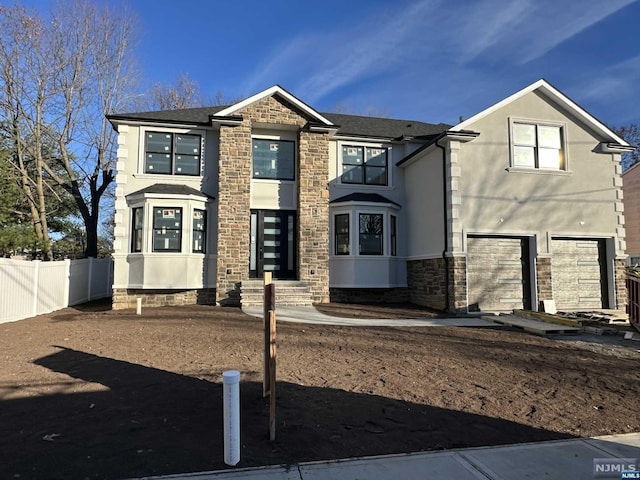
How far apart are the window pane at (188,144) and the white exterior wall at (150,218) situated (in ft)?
0.56

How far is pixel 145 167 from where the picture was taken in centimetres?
1357

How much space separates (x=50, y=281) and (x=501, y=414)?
1282 cm

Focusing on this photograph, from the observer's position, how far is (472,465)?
3.27 m

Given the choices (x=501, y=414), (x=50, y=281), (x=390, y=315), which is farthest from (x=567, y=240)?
(x=50, y=281)

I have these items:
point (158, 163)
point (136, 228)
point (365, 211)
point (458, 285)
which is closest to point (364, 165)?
point (365, 211)

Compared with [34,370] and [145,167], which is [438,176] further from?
[34,370]

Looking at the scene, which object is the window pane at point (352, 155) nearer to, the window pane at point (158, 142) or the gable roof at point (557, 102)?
the gable roof at point (557, 102)

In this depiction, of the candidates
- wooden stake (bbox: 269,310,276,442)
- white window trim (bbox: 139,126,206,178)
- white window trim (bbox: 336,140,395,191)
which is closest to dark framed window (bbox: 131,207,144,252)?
white window trim (bbox: 139,126,206,178)

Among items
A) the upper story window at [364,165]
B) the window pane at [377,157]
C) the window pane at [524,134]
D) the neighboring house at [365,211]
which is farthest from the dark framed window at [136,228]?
the window pane at [524,134]

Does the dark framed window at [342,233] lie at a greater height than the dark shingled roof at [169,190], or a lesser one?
lesser

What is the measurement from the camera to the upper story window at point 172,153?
1366 cm

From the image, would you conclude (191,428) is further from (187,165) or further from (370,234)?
(187,165)

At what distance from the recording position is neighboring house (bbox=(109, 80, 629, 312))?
41.6 ft

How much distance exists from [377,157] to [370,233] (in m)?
3.03
